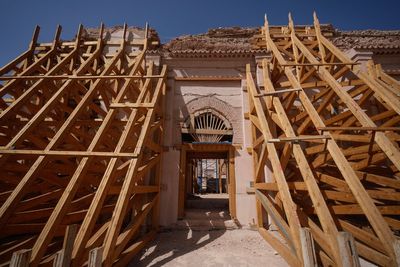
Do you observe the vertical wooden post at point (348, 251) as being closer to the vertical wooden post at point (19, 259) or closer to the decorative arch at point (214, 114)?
the vertical wooden post at point (19, 259)

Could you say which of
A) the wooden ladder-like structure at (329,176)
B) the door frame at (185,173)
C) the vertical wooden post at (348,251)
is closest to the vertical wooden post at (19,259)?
the wooden ladder-like structure at (329,176)

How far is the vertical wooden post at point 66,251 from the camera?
2.16 meters

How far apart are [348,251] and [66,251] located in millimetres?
3059

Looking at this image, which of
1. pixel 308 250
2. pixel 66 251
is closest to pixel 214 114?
pixel 308 250

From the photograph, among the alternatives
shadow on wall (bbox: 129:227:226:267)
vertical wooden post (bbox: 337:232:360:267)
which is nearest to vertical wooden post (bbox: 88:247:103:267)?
shadow on wall (bbox: 129:227:226:267)

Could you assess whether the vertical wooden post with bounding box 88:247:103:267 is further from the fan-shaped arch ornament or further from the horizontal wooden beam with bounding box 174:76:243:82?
the horizontal wooden beam with bounding box 174:76:243:82

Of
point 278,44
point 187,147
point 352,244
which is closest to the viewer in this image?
point 352,244

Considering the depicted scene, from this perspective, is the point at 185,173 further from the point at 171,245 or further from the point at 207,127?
the point at 171,245

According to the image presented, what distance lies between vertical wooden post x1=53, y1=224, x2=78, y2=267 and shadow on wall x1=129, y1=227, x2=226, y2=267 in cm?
161

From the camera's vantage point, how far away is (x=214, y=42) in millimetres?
8789

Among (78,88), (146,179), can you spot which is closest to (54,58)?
(78,88)

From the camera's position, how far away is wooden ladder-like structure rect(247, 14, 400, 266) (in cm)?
263

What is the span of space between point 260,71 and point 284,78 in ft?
3.26

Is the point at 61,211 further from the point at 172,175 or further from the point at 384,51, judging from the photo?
the point at 384,51
